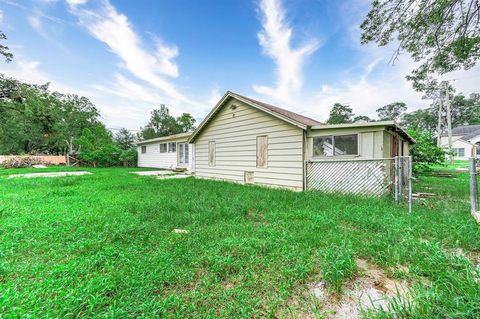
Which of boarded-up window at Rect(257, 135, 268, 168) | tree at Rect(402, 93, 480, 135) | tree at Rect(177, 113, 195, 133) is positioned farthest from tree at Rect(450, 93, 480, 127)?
boarded-up window at Rect(257, 135, 268, 168)

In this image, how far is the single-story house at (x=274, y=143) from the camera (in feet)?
20.1

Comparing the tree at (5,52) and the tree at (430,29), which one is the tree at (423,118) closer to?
the tree at (430,29)

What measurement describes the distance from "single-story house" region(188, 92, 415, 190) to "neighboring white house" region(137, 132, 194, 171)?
4.04m

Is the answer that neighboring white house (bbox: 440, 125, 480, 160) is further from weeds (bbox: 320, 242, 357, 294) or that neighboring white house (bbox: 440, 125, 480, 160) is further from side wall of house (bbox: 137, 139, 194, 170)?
weeds (bbox: 320, 242, 357, 294)

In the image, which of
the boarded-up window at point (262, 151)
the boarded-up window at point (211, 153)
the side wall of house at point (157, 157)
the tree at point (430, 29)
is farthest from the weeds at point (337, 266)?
the side wall of house at point (157, 157)

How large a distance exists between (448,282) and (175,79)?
16.2m

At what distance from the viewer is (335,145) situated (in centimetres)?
660

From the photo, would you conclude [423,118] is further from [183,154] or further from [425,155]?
[183,154]

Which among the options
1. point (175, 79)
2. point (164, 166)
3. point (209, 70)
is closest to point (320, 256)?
point (209, 70)

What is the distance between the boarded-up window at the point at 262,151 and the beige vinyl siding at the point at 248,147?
0.37 ft

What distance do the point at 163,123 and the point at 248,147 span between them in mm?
24222

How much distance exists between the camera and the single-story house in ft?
20.1

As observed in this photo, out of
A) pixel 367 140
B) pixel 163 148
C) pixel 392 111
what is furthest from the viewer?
pixel 392 111

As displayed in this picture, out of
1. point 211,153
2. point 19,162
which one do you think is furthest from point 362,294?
point 19,162
